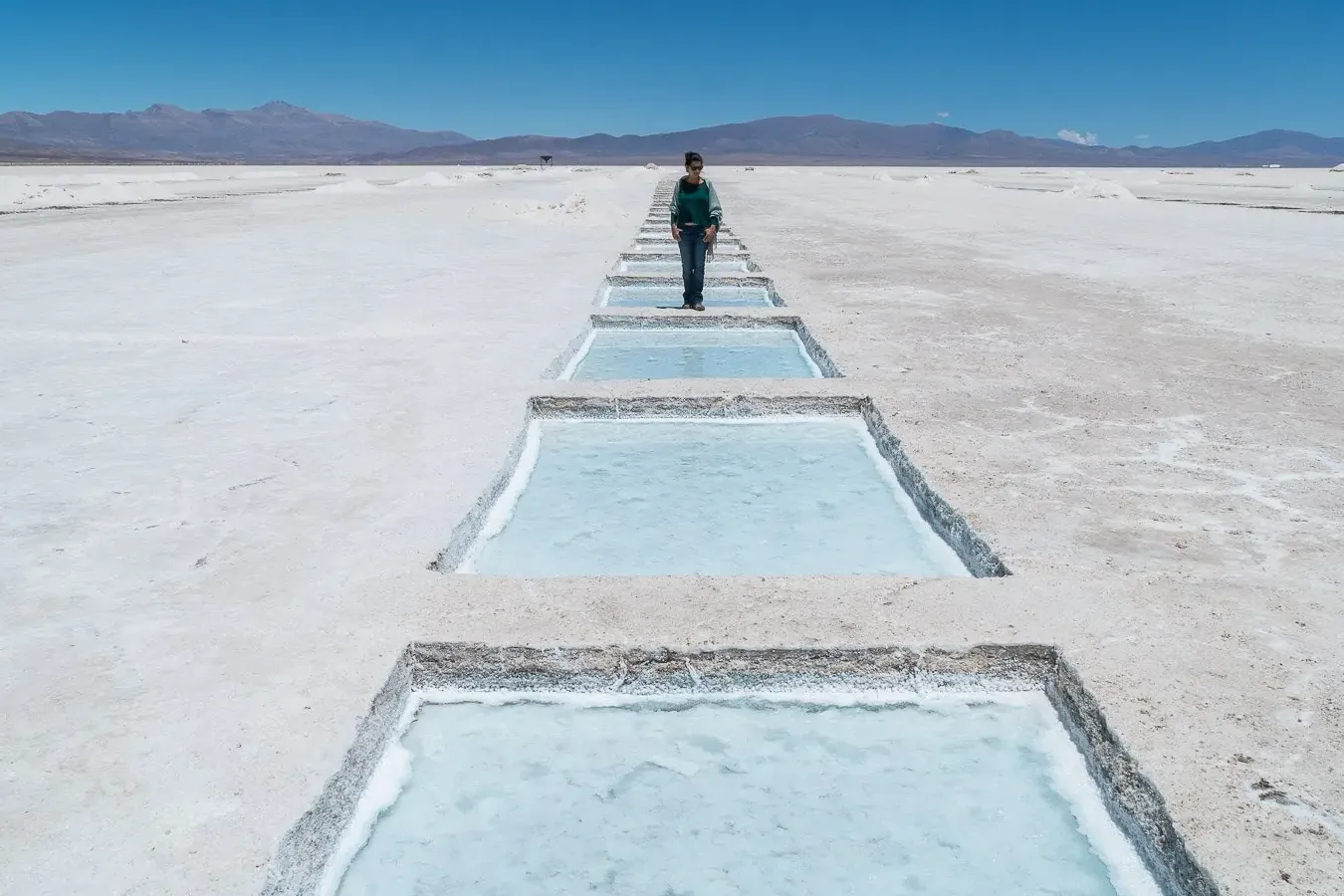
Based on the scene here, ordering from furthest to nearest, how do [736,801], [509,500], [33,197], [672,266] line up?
[33,197], [672,266], [509,500], [736,801]

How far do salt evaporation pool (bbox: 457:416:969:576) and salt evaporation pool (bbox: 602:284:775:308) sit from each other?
4291mm

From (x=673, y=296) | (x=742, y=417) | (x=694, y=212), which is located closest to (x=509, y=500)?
(x=742, y=417)

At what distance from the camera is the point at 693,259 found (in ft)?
26.9

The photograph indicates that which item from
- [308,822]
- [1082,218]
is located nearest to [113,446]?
[308,822]

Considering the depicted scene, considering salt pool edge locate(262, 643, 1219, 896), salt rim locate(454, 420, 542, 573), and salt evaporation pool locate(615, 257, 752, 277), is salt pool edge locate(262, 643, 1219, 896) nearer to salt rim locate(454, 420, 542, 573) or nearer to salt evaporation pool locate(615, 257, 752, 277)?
salt rim locate(454, 420, 542, 573)

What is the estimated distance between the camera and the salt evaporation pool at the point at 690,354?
265 inches

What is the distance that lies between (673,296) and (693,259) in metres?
1.86

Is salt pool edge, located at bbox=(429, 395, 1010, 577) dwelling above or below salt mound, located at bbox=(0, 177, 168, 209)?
below


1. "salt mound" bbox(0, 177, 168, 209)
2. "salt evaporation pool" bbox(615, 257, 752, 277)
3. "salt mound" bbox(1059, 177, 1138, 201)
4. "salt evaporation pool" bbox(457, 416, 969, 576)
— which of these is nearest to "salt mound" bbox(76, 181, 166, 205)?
"salt mound" bbox(0, 177, 168, 209)

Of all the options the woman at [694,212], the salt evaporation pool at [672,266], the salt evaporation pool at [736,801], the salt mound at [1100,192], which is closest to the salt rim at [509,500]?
the salt evaporation pool at [736,801]

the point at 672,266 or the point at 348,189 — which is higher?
the point at 348,189

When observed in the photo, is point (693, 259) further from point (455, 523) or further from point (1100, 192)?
point (1100, 192)

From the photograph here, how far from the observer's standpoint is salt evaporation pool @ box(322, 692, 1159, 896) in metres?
2.09

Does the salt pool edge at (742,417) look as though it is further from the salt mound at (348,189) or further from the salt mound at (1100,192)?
the salt mound at (348,189)
